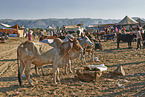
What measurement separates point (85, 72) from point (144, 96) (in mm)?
2648

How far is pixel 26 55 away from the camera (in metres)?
5.97

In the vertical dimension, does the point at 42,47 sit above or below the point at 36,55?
above

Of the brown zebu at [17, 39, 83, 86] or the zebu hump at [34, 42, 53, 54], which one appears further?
the zebu hump at [34, 42, 53, 54]

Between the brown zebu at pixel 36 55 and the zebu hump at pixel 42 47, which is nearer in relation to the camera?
the brown zebu at pixel 36 55

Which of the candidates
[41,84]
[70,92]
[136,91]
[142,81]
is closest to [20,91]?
[41,84]

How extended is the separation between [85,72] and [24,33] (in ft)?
131

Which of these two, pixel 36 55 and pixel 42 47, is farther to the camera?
pixel 42 47

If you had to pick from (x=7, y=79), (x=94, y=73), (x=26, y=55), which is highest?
(x=26, y=55)

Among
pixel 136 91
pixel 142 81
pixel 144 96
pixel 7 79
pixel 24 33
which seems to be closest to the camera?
pixel 144 96

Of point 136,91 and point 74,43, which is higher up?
point 74,43

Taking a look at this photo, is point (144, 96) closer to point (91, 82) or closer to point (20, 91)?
point (91, 82)

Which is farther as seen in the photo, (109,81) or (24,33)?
(24,33)

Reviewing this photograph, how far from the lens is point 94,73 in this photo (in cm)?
677

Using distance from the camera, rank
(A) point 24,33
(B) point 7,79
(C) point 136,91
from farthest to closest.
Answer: (A) point 24,33 < (B) point 7,79 < (C) point 136,91
